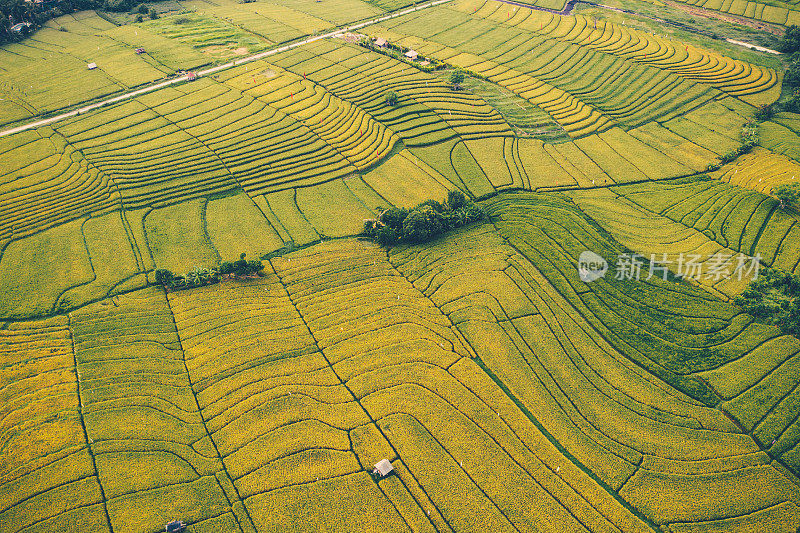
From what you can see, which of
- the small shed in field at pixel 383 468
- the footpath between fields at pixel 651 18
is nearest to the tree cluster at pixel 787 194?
the footpath between fields at pixel 651 18

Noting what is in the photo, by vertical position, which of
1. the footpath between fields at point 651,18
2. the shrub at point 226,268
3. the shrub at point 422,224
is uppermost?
the footpath between fields at point 651,18

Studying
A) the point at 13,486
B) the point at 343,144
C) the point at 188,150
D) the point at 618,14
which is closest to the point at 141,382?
the point at 13,486

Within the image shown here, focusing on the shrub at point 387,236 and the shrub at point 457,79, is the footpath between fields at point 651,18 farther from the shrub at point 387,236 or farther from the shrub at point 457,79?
the shrub at point 387,236

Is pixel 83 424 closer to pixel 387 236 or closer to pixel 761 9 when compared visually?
pixel 387 236

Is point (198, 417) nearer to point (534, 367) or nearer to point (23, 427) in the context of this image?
point (23, 427)

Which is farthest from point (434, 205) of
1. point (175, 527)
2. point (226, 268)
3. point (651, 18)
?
point (651, 18)

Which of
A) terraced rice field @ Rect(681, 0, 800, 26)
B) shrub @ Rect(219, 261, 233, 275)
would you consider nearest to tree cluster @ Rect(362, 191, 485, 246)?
shrub @ Rect(219, 261, 233, 275)
